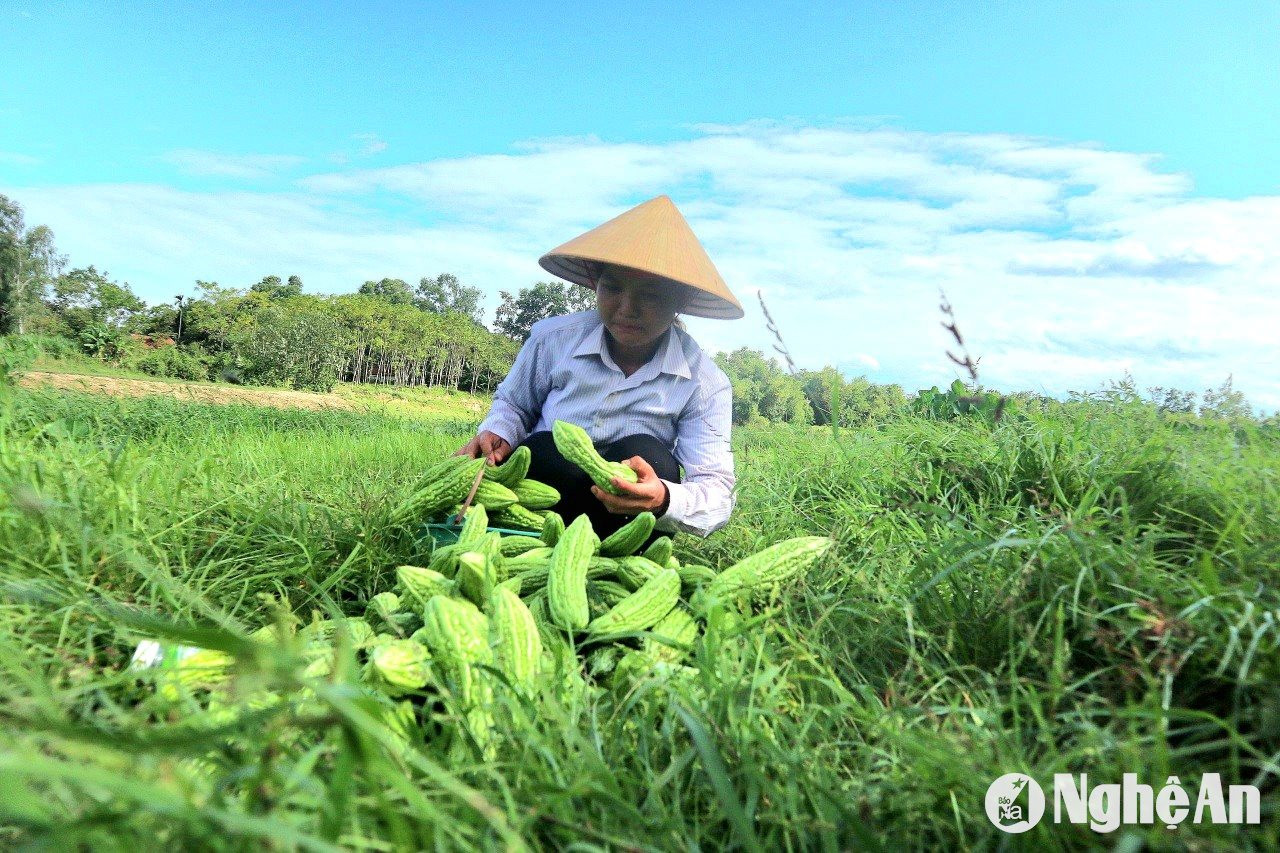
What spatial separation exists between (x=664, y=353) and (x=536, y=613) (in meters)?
2.06

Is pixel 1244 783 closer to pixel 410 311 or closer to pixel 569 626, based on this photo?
pixel 569 626

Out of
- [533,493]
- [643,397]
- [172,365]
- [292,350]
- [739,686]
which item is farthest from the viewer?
[292,350]

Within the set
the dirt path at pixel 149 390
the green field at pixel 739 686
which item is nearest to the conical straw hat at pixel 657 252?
the green field at pixel 739 686

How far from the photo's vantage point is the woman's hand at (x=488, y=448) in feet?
13.3

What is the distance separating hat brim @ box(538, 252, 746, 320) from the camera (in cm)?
404

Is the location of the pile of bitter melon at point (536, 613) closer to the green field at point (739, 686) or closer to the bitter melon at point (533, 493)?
the green field at point (739, 686)

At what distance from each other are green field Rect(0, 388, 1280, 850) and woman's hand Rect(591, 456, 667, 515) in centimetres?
56

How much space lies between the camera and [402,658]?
1.90 m

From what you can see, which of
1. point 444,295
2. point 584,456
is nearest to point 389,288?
point 444,295

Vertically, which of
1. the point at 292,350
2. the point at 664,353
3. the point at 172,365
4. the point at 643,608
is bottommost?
the point at 643,608

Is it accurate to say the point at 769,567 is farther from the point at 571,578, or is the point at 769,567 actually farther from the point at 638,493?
the point at 638,493

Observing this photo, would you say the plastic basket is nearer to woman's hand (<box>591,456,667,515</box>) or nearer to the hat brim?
woman's hand (<box>591,456,667,515</box>)

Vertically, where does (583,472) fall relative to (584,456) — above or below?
below

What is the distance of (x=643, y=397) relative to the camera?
4.14 meters
